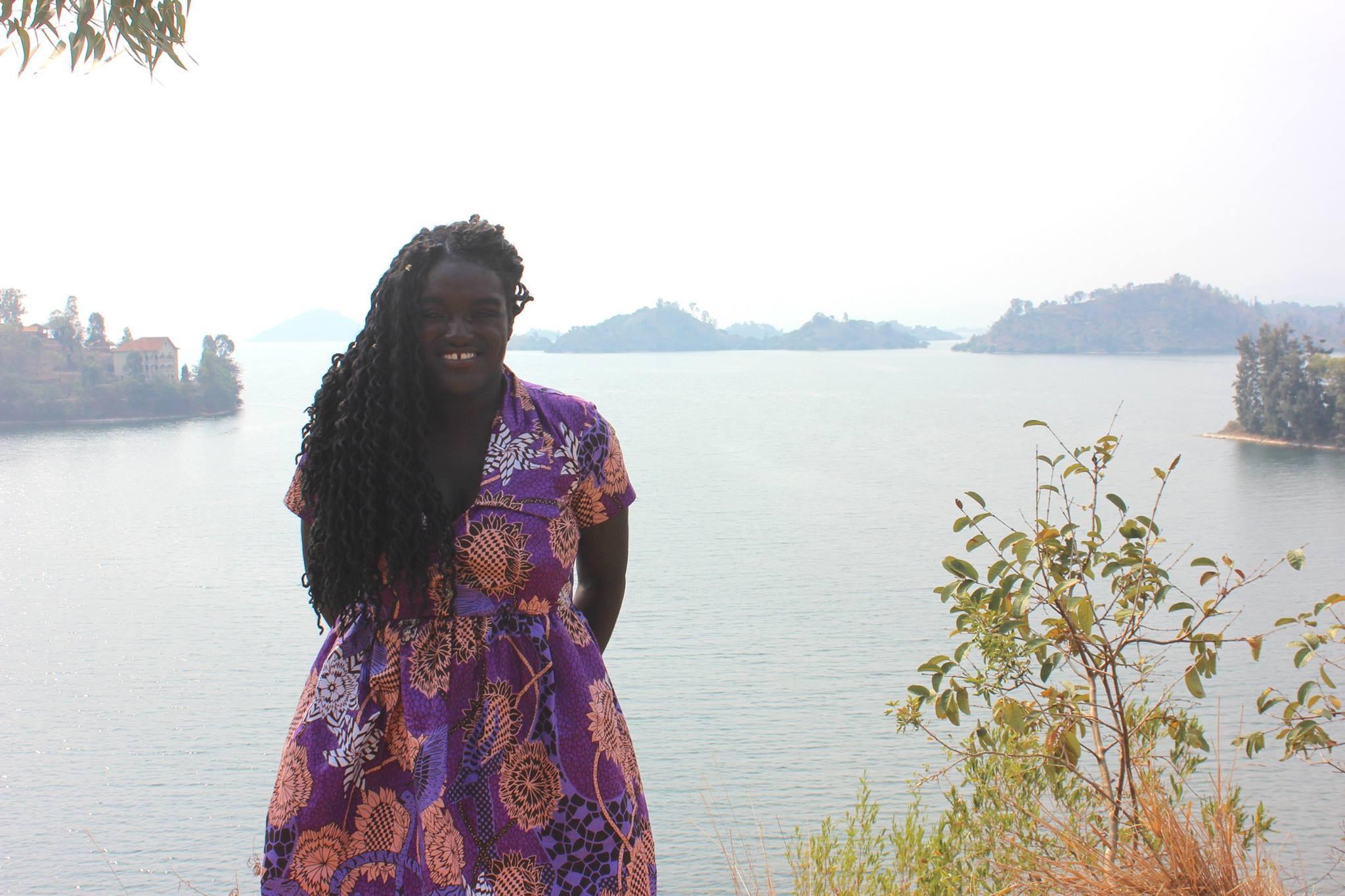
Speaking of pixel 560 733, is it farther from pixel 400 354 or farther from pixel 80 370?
pixel 80 370

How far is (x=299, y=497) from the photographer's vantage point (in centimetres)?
151

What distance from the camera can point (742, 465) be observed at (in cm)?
4159

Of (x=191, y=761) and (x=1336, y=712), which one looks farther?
(x=191, y=761)

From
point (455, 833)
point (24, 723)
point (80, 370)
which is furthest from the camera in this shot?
point (80, 370)

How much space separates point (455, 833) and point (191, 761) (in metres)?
17.4

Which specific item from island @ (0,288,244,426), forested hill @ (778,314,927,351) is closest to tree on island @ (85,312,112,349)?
island @ (0,288,244,426)

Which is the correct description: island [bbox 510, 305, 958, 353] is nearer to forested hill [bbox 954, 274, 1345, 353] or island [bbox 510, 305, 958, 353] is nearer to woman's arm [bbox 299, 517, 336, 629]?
forested hill [bbox 954, 274, 1345, 353]

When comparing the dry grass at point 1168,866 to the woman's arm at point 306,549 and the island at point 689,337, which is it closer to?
the woman's arm at point 306,549

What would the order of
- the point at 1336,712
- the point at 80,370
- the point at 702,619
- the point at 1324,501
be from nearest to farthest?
the point at 1336,712, the point at 702,619, the point at 1324,501, the point at 80,370

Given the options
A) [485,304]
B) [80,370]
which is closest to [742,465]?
[80,370]

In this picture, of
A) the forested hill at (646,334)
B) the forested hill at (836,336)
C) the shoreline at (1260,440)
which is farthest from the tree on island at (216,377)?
the forested hill at (836,336)

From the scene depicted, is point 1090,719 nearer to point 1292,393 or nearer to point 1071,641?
point 1071,641

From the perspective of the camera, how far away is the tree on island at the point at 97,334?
60.4 meters

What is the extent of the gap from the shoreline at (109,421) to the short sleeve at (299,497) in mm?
61507
